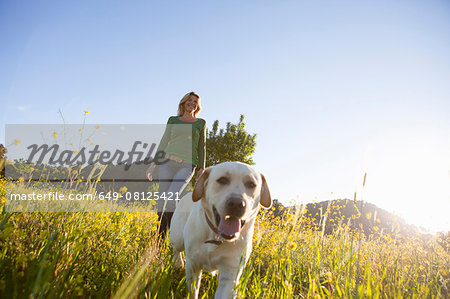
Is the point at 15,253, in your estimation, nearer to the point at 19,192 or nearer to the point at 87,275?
the point at 87,275

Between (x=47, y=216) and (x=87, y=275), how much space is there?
3.30 feet

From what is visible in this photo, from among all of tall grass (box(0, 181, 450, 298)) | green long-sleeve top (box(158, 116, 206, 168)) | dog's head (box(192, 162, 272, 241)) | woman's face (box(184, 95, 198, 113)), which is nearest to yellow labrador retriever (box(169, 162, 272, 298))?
dog's head (box(192, 162, 272, 241))

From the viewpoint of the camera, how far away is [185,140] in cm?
425

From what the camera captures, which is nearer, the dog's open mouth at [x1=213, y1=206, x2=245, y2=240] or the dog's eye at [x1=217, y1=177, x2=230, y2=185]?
the dog's open mouth at [x1=213, y1=206, x2=245, y2=240]

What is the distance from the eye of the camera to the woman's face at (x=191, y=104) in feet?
14.7

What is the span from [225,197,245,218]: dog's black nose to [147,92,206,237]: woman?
2.14 metres

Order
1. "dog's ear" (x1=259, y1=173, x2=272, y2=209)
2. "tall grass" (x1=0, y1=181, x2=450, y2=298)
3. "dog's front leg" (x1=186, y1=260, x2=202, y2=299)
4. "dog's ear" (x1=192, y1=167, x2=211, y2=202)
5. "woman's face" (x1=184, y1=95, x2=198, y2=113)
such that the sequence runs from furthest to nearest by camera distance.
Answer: "woman's face" (x1=184, y1=95, x2=198, y2=113), "dog's ear" (x1=259, y1=173, x2=272, y2=209), "dog's ear" (x1=192, y1=167, x2=211, y2=202), "dog's front leg" (x1=186, y1=260, x2=202, y2=299), "tall grass" (x1=0, y1=181, x2=450, y2=298)

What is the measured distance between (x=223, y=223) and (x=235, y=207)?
0.19 m

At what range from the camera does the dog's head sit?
1.94 metres

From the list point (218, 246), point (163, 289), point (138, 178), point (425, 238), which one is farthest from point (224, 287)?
point (138, 178)

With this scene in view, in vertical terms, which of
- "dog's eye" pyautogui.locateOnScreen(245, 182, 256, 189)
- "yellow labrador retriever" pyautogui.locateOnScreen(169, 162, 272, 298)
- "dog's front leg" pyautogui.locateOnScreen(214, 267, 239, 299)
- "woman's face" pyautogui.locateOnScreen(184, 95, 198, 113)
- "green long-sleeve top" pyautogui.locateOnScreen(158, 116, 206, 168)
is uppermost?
"woman's face" pyautogui.locateOnScreen(184, 95, 198, 113)

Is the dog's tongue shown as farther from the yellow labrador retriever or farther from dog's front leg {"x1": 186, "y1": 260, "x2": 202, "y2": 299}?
dog's front leg {"x1": 186, "y1": 260, "x2": 202, "y2": 299}

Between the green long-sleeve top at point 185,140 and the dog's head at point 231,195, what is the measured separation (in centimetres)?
191

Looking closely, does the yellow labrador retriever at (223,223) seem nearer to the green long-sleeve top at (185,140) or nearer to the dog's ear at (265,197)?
the dog's ear at (265,197)
